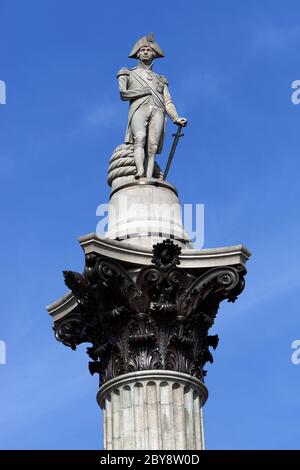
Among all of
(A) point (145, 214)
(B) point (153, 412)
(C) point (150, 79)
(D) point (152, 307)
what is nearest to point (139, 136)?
(C) point (150, 79)

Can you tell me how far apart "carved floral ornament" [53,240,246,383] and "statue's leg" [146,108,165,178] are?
12.8 feet

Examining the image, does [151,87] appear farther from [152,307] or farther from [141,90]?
[152,307]

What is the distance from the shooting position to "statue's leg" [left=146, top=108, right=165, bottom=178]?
44844mm

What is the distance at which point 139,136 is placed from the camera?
4497 centimetres

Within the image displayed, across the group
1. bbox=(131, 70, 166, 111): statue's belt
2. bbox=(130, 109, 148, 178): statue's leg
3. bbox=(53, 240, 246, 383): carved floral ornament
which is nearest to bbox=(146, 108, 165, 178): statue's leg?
bbox=(130, 109, 148, 178): statue's leg

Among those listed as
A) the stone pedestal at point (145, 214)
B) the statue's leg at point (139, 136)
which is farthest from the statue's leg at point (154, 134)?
the stone pedestal at point (145, 214)

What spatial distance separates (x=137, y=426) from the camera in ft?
132

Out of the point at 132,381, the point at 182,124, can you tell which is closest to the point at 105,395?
the point at 132,381

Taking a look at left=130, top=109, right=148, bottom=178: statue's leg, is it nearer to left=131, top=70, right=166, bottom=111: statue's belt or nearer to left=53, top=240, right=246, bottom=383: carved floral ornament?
left=131, top=70, right=166, bottom=111: statue's belt

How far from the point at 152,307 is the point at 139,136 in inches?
222

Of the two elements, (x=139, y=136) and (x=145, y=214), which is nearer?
(x=145, y=214)

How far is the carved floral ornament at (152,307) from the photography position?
4106 centimetres

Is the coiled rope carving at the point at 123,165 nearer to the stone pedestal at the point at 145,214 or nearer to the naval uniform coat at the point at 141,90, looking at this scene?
the naval uniform coat at the point at 141,90
